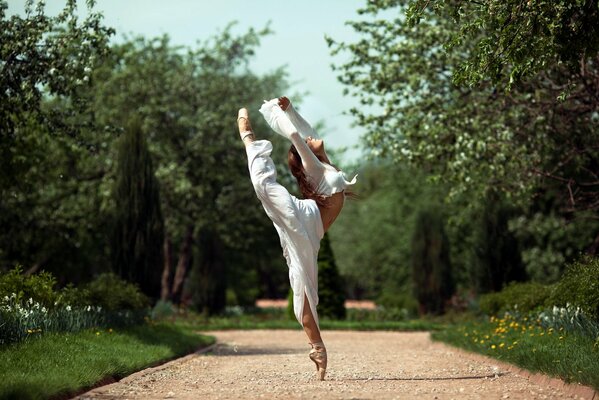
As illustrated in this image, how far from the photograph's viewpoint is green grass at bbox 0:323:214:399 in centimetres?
818

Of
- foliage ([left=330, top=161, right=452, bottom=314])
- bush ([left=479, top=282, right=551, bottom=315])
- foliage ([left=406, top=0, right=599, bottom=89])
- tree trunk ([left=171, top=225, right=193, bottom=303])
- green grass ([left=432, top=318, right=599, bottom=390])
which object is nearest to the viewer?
green grass ([left=432, top=318, right=599, bottom=390])

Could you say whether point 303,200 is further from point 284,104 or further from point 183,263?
point 183,263

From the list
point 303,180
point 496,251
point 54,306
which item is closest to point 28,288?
point 54,306

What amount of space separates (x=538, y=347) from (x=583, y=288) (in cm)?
94

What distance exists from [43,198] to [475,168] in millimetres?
17777

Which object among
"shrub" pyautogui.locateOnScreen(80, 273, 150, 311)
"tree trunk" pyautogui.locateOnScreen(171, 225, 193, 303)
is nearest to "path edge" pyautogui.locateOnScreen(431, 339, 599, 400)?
"shrub" pyautogui.locateOnScreen(80, 273, 150, 311)

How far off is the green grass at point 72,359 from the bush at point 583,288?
5.67 metres

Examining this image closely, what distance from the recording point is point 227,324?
28.0 metres

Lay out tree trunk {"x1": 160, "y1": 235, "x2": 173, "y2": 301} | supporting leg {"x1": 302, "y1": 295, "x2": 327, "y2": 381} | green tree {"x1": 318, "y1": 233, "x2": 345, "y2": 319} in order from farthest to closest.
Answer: tree trunk {"x1": 160, "y1": 235, "x2": 173, "y2": 301} < green tree {"x1": 318, "y1": 233, "x2": 345, "y2": 319} < supporting leg {"x1": 302, "y1": 295, "x2": 327, "y2": 381}

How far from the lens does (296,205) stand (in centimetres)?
1020

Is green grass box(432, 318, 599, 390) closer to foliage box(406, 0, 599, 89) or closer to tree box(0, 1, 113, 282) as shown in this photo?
foliage box(406, 0, 599, 89)

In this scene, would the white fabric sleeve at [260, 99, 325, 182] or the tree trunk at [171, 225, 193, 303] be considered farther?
the tree trunk at [171, 225, 193, 303]

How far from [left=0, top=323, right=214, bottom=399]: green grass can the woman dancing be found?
2316mm

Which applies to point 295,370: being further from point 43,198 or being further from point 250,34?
point 250,34
